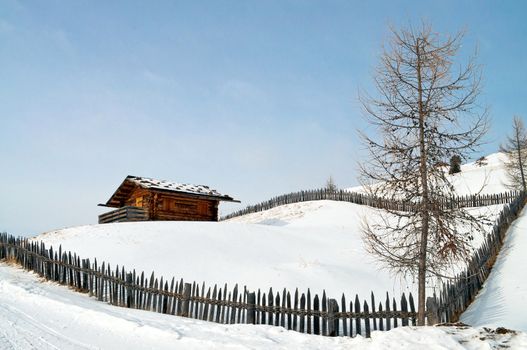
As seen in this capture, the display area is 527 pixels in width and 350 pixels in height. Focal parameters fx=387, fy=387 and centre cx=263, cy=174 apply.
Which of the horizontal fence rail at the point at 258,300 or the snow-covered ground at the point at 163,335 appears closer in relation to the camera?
the snow-covered ground at the point at 163,335

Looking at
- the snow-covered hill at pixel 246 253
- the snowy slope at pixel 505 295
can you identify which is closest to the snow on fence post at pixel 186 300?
the snow-covered hill at pixel 246 253

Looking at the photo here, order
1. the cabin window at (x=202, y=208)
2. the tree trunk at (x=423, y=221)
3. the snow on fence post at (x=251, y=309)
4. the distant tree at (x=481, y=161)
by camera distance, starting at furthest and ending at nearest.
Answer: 1. the cabin window at (x=202, y=208)
2. the distant tree at (x=481, y=161)
3. the snow on fence post at (x=251, y=309)
4. the tree trunk at (x=423, y=221)

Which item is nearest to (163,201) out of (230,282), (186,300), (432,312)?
(230,282)

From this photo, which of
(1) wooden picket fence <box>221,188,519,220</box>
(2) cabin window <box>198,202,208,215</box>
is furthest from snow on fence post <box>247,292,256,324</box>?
(1) wooden picket fence <box>221,188,519,220</box>

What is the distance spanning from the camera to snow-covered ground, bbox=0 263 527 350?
5762 mm

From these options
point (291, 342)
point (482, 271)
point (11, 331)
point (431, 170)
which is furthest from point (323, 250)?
point (11, 331)

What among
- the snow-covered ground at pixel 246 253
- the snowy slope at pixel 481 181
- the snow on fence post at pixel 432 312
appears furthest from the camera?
the snowy slope at pixel 481 181

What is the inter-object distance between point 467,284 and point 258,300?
666 centimetres

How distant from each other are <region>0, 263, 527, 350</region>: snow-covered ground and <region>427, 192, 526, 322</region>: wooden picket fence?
271cm

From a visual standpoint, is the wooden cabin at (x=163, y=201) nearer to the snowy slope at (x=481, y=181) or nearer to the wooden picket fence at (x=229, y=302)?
the wooden picket fence at (x=229, y=302)

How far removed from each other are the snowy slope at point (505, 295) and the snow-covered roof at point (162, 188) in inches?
707

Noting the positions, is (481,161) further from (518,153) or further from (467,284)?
(467,284)

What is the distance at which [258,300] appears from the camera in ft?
30.0

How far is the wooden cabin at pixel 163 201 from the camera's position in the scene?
26500 millimetres
